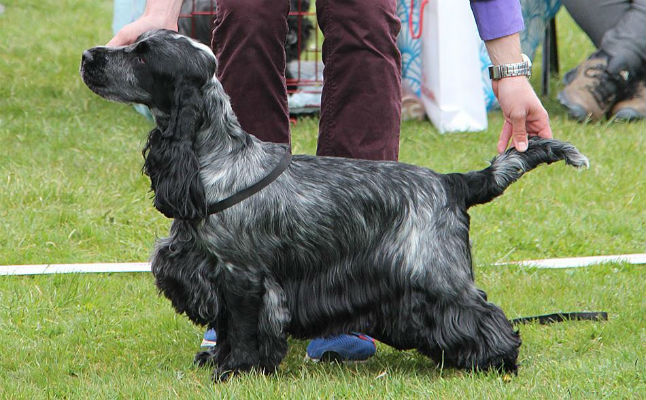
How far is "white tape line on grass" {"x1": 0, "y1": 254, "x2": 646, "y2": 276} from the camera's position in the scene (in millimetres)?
3797

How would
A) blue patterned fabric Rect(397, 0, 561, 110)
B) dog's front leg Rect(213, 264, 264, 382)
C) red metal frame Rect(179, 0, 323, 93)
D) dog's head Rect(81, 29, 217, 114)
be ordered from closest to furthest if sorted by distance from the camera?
dog's head Rect(81, 29, 217, 114) < dog's front leg Rect(213, 264, 264, 382) < red metal frame Rect(179, 0, 323, 93) < blue patterned fabric Rect(397, 0, 561, 110)

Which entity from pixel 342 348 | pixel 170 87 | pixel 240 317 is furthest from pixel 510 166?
pixel 170 87

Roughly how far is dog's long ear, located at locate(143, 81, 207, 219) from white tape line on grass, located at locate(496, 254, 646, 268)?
5.92 ft

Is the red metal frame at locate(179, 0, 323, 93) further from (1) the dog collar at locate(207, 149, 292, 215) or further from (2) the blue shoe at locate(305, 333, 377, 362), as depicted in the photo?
(1) the dog collar at locate(207, 149, 292, 215)

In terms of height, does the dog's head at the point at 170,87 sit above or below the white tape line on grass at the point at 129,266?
above

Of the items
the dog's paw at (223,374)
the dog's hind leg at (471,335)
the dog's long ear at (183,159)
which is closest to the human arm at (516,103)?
the dog's hind leg at (471,335)

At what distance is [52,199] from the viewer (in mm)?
4672

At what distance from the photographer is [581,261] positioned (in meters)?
4.00

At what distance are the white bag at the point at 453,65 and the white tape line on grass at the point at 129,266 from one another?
212 cm

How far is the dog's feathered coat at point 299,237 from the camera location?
2631mm

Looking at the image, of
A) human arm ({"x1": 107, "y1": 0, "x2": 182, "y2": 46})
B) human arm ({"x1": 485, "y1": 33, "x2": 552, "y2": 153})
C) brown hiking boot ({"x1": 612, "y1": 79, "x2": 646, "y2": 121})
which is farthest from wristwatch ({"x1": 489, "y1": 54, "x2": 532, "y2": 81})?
brown hiking boot ({"x1": 612, "y1": 79, "x2": 646, "y2": 121})

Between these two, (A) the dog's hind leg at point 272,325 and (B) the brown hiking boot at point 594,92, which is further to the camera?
(B) the brown hiking boot at point 594,92

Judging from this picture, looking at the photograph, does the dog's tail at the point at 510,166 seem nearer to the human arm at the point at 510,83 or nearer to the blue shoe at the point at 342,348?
the human arm at the point at 510,83

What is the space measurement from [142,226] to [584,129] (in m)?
3.09
